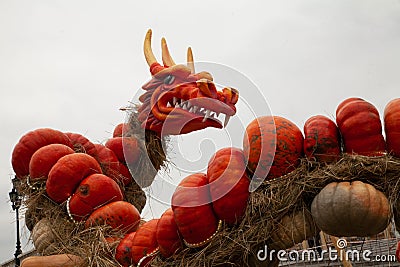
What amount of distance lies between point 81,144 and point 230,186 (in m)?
2.29

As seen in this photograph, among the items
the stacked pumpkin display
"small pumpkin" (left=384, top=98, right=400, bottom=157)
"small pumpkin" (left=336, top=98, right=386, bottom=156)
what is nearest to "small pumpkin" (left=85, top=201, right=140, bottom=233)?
the stacked pumpkin display

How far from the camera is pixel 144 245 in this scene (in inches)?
133

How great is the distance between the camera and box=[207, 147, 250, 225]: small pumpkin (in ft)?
8.96

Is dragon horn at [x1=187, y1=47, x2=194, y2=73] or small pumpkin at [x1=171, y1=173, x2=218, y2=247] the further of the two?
dragon horn at [x1=187, y1=47, x2=194, y2=73]

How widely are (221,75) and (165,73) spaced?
0.52 m

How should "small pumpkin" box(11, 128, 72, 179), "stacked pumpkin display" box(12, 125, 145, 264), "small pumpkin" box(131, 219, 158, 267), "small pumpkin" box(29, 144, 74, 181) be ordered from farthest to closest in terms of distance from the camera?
"small pumpkin" box(11, 128, 72, 179) → "small pumpkin" box(29, 144, 74, 181) → "stacked pumpkin display" box(12, 125, 145, 264) → "small pumpkin" box(131, 219, 158, 267)

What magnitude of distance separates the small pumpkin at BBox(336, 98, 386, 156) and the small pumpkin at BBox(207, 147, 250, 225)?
0.61 meters

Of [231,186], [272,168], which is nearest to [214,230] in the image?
[231,186]

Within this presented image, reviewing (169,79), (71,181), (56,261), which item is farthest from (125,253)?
(169,79)

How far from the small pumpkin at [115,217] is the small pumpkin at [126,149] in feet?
1.68

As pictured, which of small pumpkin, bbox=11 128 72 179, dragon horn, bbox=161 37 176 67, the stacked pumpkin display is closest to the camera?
dragon horn, bbox=161 37 176 67

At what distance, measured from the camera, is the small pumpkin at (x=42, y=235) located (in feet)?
12.8

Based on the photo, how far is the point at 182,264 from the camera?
2.84 meters

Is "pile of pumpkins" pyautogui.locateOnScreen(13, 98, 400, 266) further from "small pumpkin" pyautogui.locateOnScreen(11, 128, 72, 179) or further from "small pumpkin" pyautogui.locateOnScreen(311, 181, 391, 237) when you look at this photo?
"small pumpkin" pyautogui.locateOnScreen(11, 128, 72, 179)
